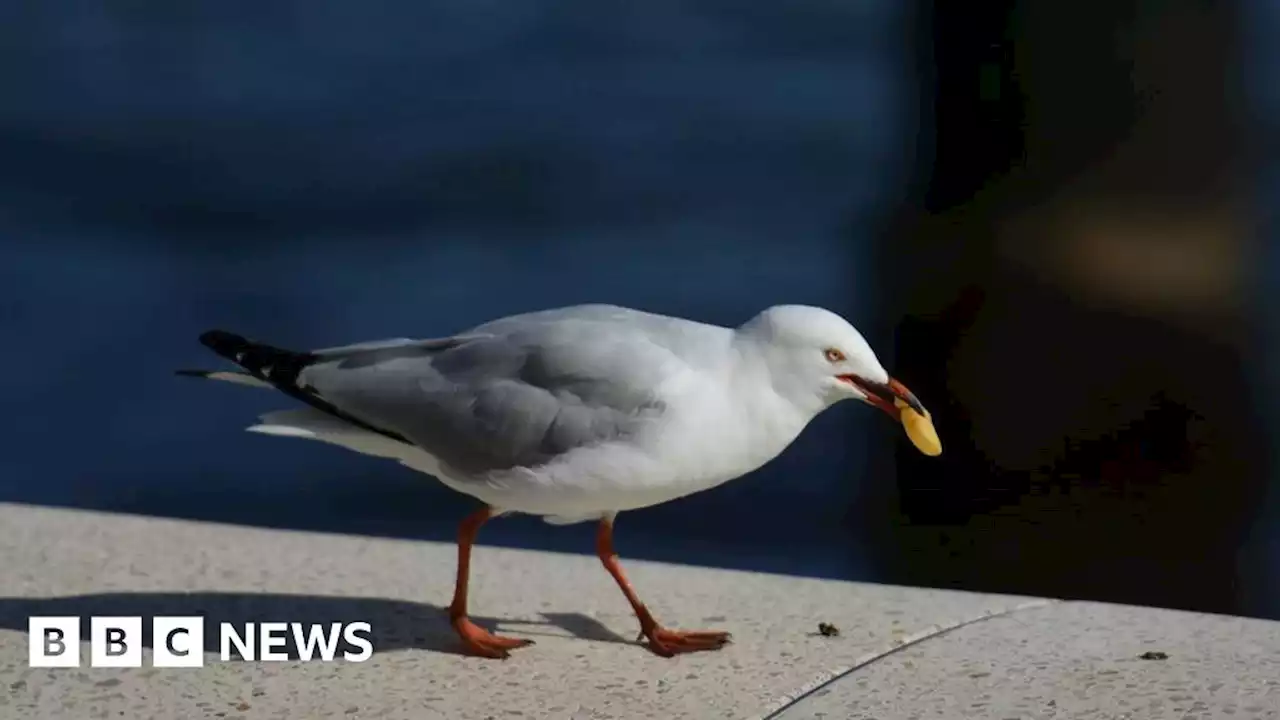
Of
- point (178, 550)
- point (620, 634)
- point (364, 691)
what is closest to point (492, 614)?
point (620, 634)

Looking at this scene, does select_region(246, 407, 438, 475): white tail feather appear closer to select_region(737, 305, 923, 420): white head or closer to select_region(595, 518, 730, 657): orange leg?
select_region(595, 518, 730, 657): orange leg

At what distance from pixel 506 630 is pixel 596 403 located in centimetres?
54

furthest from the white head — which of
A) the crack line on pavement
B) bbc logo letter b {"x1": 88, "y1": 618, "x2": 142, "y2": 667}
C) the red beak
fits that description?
bbc logo letter b {"x1": 88, "y1": 618, "x2": 142, "y2": 667}

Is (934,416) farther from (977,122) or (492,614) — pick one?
(492,614)

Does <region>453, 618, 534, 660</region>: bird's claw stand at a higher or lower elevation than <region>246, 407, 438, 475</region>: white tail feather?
lower

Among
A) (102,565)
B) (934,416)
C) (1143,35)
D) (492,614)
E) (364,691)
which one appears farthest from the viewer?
(934,416)

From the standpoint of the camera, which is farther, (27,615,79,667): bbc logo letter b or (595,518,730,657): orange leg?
(595,518,730,657): orange leg

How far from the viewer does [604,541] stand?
3.28 m

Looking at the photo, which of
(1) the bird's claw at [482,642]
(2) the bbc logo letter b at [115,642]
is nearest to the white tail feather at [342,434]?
(1) the bird's claw at [482,642]

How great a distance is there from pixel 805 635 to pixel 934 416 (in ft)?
3.75

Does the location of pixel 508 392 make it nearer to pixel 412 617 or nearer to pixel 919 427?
pixel 412 617

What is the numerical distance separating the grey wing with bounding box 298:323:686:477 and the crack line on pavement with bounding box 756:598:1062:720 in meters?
0.51

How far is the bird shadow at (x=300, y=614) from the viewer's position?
3256mm

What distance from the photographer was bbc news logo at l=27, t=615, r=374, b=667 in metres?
3.09
